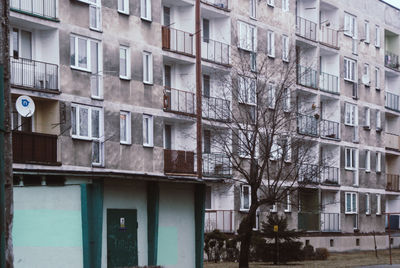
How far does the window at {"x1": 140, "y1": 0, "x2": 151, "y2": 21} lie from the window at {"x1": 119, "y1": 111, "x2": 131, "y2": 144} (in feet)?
16.4

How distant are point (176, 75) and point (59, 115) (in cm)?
1133

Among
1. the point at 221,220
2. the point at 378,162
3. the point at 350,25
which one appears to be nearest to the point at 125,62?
the point at 221,220

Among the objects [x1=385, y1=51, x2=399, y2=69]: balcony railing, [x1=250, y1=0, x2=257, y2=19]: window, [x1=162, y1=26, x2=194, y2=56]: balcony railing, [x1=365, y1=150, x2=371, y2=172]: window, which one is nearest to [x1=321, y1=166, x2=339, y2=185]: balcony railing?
[x1=365, y1=150, x2=371, y2=172]: window

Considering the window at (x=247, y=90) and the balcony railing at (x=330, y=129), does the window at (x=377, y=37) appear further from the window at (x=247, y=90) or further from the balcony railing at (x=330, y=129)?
the window at (x=247, y=90)

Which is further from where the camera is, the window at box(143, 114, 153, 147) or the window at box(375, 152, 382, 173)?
the window at box(375, 152, 382, 173)

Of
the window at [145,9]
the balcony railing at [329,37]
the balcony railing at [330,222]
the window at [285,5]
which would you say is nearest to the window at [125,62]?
the window at [145,9]

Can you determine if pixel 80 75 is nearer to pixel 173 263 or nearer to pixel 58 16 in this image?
pixel 58 16

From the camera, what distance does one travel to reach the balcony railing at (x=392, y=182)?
7231 centimetres

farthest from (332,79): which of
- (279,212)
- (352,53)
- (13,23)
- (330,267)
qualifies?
(13,23)

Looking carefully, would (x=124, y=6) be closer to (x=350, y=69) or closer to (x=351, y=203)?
(x=350, y=69)

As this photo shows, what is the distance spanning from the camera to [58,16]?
39.3m

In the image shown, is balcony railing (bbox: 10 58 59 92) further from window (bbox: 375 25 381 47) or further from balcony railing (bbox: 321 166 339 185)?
window (bbox: 375 25 381 47)

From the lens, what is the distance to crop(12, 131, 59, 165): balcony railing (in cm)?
3662

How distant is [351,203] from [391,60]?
553 inches
